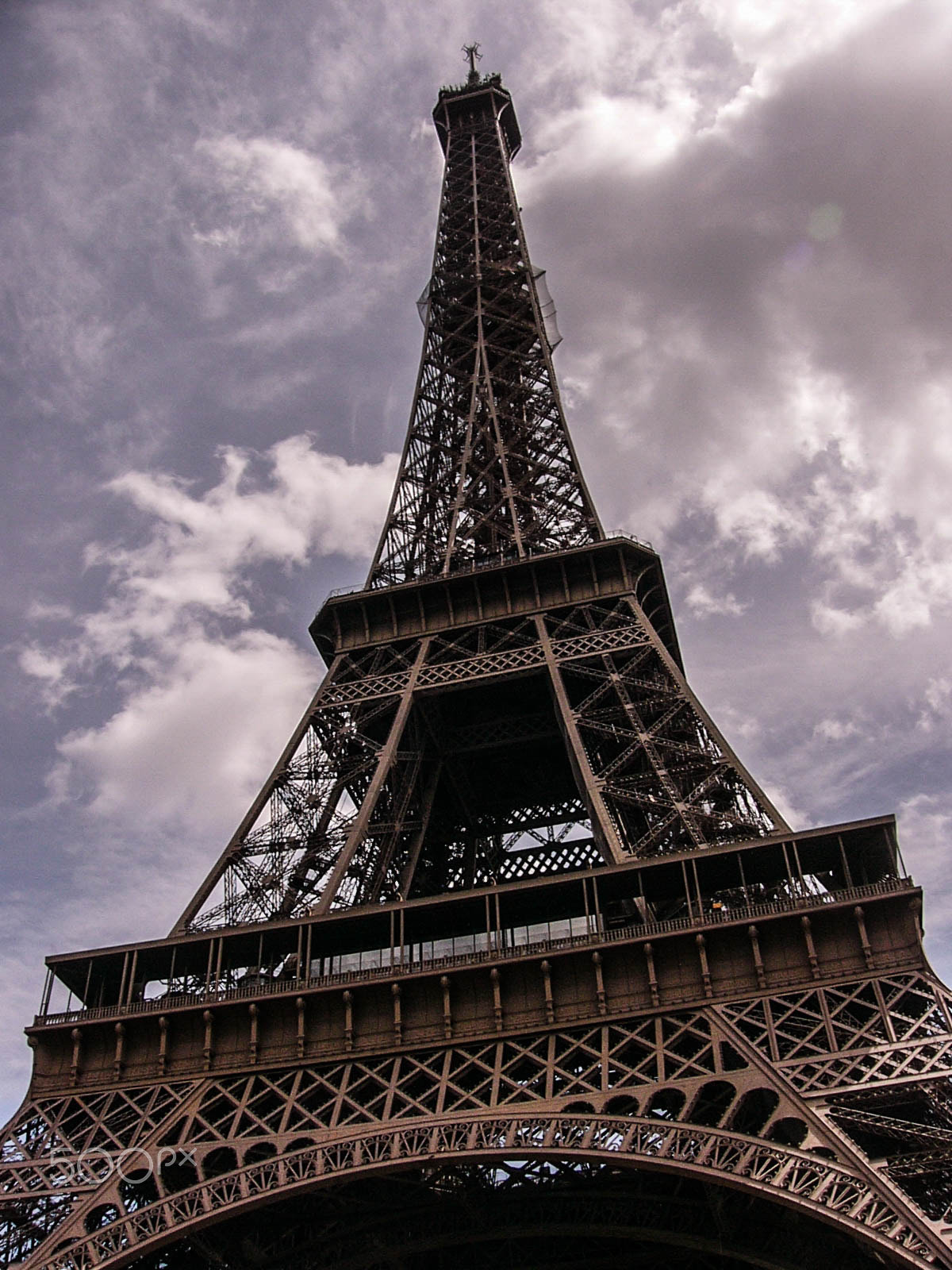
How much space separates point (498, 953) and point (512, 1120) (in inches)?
194

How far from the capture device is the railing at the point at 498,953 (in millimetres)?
27156

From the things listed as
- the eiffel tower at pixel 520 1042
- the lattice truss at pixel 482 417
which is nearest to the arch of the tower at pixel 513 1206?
the eiffel tower at pixel 520 1042

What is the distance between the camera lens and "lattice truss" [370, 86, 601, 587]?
47.4 metres

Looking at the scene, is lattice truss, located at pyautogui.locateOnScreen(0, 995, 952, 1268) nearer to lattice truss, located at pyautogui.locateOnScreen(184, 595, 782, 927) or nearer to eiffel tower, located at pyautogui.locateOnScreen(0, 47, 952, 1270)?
eiffel tower, located at pyautogui.locateOnScreen(0, 47, 952, 1270)

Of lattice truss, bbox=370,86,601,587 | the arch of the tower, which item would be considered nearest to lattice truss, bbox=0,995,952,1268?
the arch of the tower

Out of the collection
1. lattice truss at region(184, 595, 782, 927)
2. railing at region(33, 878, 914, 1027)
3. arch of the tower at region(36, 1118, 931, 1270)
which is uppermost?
lattice truss at region(184, 595, 782, 927)

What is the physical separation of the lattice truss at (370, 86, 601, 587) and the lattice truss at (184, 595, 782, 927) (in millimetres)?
5555

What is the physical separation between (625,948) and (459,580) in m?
18.2

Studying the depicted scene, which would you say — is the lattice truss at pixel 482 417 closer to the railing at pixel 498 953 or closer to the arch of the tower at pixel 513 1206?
the railing at pixel 498 953

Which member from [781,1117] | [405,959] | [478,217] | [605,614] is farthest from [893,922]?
[478,217]

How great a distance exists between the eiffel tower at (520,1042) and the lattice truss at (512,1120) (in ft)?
0.25

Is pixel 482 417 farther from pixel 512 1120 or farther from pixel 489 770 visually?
pixel 512 1120

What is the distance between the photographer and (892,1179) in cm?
2122

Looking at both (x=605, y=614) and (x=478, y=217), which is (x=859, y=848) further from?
(x=478, y=217)
